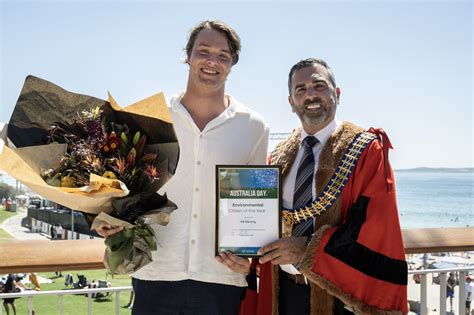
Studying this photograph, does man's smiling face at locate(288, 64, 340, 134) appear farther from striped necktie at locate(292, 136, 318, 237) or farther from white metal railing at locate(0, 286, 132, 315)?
white metal railing at locate(0, 286, 132, 315)

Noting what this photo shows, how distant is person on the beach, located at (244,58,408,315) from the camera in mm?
1690

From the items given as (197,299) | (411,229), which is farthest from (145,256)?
(411,229)

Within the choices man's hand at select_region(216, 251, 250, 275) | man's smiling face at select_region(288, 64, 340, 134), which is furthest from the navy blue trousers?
man's smiling face at select_region(288, 64, 340, 134)

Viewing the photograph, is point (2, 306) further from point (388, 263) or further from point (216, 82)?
point (388, 263)

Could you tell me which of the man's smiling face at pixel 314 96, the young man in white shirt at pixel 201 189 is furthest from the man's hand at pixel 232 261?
the man's smiling face at pixel 314 96

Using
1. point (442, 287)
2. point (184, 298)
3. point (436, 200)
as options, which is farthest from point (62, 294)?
point (436, 200)

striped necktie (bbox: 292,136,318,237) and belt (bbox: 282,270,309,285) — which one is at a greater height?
striped necktie (bbox: 292,136,318,237)

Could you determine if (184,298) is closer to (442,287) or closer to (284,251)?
(284,251)

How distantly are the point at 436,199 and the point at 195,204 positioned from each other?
329 feet

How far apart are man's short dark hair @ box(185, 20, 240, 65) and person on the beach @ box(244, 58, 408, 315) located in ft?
0.79

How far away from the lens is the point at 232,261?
1621 millimetres

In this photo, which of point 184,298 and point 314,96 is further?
point 314,96

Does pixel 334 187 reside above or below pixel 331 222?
above

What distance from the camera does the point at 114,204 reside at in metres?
1.46
